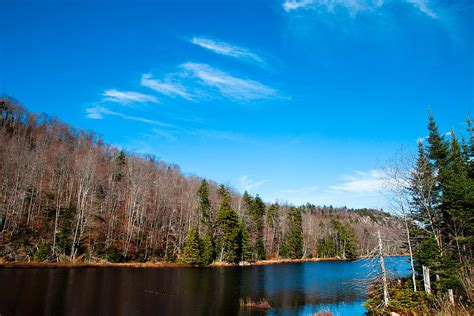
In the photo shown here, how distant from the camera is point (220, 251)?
231 feet

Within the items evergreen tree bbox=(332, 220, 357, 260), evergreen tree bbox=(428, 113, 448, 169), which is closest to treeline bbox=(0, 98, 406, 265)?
evergreen tree bbox=(332, 220, 357, 260)

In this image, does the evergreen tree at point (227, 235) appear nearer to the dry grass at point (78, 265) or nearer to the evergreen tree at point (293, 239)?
the dry grass at point (78, 265)

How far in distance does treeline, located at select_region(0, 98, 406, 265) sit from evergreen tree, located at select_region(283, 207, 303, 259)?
0.95 ft

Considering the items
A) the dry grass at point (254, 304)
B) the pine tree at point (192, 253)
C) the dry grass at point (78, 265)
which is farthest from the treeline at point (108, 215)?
the dry grass at point (254, 304)

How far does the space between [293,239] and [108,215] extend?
176 feet

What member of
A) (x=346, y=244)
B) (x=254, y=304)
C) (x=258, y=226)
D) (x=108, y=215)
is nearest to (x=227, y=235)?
(x=258, y=226)

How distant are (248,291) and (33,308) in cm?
2022

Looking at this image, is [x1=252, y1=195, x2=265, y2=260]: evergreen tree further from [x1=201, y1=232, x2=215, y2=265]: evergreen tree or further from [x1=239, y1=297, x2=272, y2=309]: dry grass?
[x1=239, y1=297, x2=272, y2=309]: dry grass

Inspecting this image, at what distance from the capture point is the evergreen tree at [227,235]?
6981cm

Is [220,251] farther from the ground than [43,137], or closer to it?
closer to it

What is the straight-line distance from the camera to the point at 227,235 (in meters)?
70.1

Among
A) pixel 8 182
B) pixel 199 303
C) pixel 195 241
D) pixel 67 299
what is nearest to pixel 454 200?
pixel 199 303

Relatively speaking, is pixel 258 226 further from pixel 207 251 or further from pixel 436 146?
pixel 436 146

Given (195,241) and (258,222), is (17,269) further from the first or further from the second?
(258,222)
